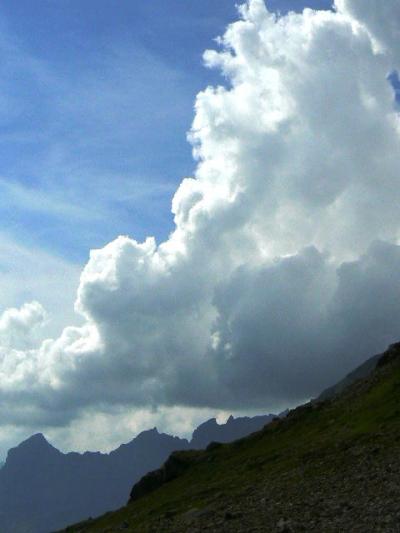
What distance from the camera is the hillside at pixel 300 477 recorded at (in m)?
41.0

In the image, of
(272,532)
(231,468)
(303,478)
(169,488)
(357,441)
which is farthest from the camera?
(169,488)

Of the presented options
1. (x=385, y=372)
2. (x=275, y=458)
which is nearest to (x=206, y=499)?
(x=275, y=458)

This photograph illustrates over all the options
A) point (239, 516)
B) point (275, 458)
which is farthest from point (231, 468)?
point (239, 516)

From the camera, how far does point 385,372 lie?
9475 cm

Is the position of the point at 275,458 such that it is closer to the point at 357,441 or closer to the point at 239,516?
the point at 357,441

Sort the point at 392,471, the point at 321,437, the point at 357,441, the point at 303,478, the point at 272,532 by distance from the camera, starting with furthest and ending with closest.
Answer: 1. the point at 321,437
2. the point at 357,441
3. the point at 303,478
4. the point at 392,471
5. the point at 272,532

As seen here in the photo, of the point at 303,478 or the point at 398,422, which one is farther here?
the point at 398,422

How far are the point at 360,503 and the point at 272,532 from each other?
16.3 ft

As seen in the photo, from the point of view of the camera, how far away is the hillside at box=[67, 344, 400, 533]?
41.0 metres

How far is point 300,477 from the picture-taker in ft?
181

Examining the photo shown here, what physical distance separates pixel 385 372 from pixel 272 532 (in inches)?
2302

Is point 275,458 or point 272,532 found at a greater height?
point 275,458

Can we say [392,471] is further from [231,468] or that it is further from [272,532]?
[231,468]

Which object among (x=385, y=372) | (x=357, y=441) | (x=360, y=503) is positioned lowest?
(x=360, y=503)
